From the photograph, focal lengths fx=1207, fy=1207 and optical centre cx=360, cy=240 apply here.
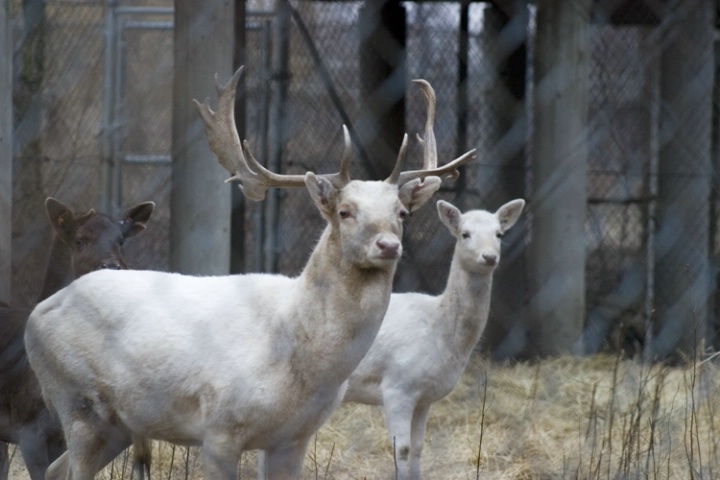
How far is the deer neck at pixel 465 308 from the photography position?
4707 mm

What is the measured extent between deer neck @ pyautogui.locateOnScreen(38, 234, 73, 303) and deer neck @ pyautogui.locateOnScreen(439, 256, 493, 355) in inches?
58.2

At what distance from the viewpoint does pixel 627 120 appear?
8.98m

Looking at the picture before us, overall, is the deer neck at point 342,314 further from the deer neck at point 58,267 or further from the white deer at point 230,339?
the deer neck at point 58,267

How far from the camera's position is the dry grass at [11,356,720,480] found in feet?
14.0

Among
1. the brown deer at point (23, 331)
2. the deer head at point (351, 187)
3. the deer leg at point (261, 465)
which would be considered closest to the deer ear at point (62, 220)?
the brown deer at point (23, 331)

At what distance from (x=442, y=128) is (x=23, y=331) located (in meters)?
5.04

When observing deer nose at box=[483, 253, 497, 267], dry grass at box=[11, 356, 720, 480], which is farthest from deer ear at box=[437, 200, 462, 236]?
dry grass at box=[11, 356, 720, 480]

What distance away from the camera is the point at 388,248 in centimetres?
306

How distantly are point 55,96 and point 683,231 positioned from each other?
12.1 ft

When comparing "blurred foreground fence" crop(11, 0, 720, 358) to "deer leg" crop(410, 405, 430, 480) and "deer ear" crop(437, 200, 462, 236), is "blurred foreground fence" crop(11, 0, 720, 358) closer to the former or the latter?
"deer ear" crop(437, 200, 462, 236)

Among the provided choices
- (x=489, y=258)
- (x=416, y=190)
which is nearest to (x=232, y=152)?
(x=416, y=190)

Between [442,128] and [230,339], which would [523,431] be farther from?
[442,128]

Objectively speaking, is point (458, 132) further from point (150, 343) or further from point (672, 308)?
point (150, 343)

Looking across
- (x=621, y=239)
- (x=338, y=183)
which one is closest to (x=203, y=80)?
(x=338, y=183)
